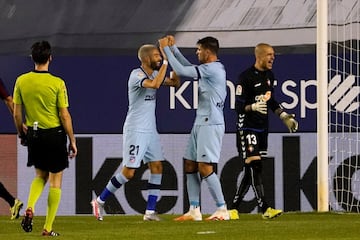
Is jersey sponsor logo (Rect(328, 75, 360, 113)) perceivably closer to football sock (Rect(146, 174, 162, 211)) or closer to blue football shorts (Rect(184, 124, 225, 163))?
blue football shorts (Rect(184, 124, 225, 163))

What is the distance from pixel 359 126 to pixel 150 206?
363 centimetres

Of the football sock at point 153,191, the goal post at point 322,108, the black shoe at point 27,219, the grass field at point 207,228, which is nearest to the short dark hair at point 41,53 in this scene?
the black shoe at point 27,219

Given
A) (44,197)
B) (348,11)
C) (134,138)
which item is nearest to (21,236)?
(134,138)

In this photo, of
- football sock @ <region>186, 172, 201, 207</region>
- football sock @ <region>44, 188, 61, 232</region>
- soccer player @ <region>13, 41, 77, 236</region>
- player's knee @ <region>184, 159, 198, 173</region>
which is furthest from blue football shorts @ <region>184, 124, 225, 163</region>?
football sock @ <region>44, 188, 61, 232</region>

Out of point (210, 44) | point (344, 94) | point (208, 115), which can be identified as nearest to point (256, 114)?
point (208, 115)

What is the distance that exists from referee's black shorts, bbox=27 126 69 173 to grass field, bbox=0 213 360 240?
59 centimetres

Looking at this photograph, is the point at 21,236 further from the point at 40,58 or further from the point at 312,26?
the point at 312,26

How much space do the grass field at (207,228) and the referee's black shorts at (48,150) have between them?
59 cm

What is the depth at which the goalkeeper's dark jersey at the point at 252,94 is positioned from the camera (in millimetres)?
12672

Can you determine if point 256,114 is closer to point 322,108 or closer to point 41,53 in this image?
point 322,108

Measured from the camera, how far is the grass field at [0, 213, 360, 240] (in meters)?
10.5

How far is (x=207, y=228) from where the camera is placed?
1130cm

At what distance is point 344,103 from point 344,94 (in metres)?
0.11

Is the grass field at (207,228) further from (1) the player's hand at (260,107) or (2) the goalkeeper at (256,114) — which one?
(1) the player's hand at (260,107)
